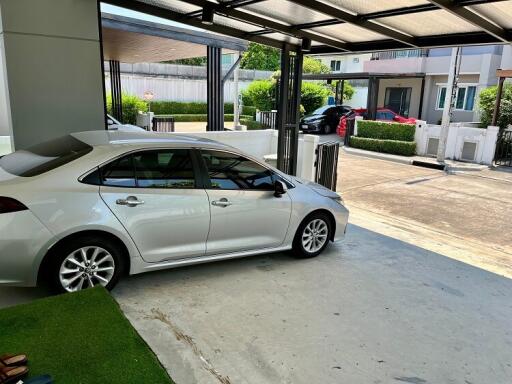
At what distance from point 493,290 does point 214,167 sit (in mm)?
3376

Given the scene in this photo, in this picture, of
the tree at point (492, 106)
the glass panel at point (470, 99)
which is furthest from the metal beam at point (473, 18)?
the glass panel at point (470, 99)

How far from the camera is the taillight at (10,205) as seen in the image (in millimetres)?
3277

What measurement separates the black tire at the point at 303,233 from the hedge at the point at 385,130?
12.1m

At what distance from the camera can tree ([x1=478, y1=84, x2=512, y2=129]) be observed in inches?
582

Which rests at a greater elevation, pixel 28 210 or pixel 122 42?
pixel 122 42

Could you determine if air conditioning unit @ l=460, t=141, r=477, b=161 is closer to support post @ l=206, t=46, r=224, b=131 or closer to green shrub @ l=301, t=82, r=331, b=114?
support post @ l=206, t=46, r=224, b=131

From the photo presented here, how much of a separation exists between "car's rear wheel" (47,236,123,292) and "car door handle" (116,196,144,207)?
0.36 metres

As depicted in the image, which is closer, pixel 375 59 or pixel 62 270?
pixel 62 270

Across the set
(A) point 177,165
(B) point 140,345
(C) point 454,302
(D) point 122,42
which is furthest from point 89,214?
(D) point 122,42

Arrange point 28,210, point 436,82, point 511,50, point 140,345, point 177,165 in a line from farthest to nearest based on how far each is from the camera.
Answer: point 436,82, point 511,50, point 177,165, point 28,210, point 140,345

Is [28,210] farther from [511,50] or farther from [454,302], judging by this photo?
[511,50]

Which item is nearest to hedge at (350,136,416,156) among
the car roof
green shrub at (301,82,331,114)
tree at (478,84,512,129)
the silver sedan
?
tree at (478,84,512,129)

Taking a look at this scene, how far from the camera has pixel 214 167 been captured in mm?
4367

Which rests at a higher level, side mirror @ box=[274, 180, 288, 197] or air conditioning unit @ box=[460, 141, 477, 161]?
side mirror @ box=[274, 180, 288, 197]
